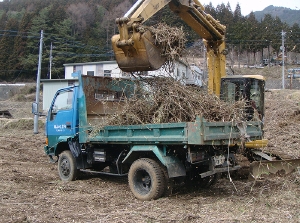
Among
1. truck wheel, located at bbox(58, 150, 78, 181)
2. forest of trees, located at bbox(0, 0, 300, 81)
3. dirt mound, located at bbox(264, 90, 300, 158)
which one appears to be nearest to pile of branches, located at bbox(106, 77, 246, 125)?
truck wheel, located at bbox(58, 150, 78, 181)

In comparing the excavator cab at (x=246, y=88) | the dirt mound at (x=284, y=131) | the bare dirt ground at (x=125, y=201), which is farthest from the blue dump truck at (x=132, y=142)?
the dirt mound at (x=284, y=131)

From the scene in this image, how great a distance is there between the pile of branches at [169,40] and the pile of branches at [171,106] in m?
0.49

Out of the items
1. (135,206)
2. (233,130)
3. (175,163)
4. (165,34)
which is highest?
(165,34)

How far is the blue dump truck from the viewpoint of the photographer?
6.05 metres

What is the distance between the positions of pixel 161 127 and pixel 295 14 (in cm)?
9003

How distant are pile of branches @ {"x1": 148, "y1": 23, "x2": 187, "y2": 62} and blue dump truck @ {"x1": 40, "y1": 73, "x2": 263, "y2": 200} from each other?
4.67 ft

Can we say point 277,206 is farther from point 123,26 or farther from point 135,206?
point 123,26

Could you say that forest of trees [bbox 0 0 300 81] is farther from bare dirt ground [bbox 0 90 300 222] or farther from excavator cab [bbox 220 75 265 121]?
bare dirt ground [bbox 0 90 300 222]

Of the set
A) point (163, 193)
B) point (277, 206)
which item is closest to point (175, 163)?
point (163, 193)

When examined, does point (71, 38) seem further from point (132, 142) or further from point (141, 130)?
point (141, 130)

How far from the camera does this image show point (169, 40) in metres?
6.84

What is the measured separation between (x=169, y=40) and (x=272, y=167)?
3.12 m

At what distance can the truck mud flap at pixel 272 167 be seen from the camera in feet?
22.0

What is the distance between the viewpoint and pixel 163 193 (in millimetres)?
6383
